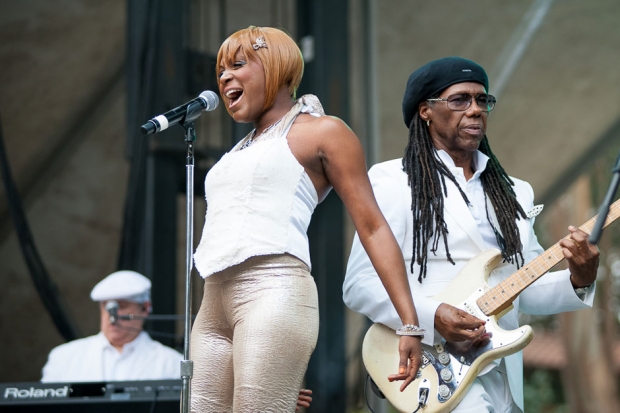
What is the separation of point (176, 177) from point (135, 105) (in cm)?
53

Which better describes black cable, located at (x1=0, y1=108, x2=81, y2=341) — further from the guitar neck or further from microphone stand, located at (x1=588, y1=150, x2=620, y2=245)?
microphone stand, located at (x1=588, y1=150, x2=620, y2=245)

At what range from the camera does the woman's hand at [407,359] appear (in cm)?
245

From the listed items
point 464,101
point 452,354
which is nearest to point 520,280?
point 452,354

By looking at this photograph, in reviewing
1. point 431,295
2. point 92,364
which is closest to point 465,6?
point 92,364

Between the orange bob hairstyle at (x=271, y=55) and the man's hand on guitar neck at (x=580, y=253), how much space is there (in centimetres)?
97

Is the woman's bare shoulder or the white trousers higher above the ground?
the woman's bare shoulder

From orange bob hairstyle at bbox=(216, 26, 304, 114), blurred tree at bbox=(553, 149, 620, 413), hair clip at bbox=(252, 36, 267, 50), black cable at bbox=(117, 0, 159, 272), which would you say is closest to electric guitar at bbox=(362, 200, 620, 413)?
orange bob hairstyle at bbox=(216, 26, 304, 114)

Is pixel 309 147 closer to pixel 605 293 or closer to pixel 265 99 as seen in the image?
pixel 265 99

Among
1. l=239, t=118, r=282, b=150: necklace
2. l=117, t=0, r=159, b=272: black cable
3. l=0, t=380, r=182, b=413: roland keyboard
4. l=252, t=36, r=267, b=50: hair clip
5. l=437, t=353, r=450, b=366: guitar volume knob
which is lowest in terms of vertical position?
l=437, t=353, r=450, b=366: guitar volume knob

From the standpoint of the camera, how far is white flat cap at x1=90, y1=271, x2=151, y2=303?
5.56 m

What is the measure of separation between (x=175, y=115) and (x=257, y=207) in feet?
1.50

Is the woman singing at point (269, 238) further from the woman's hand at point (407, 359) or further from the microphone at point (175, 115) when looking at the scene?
the microphone at point (175, 115)

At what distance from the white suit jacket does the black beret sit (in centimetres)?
33

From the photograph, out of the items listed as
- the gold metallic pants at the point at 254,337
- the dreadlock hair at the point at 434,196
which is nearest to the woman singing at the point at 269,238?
the gold metallic pants at the point at 254,337
